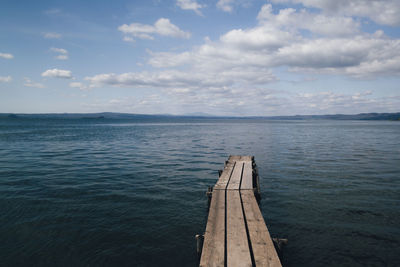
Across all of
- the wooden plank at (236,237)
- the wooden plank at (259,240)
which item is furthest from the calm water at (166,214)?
the wooden plank at (236,237)

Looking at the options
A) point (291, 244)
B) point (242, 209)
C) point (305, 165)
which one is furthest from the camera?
point (305, 165)

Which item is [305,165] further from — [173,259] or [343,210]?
[173,259]

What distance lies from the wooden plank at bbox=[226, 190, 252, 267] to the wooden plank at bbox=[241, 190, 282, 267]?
21 cm

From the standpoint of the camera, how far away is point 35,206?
36.2 ft

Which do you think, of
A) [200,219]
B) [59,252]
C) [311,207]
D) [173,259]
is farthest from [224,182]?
[59,252]

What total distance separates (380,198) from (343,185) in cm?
245

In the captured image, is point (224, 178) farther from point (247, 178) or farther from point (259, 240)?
point (259, 240)

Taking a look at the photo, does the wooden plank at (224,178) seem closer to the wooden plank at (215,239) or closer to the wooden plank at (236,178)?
the wooden plank at (236,178)

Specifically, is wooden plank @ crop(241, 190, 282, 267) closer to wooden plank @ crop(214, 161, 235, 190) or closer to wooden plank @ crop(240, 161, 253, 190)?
wooden plank @ crop(240, 161, 253, 190)

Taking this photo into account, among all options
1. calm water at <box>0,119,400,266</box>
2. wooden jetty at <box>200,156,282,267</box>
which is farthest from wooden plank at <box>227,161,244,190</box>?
calm water at <box>0,119,400,266</box>

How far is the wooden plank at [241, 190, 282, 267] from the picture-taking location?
564 cm

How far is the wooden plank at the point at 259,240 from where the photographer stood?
564 cm

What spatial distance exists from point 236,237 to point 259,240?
0.65m

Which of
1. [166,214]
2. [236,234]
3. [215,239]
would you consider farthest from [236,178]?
[215,239]
